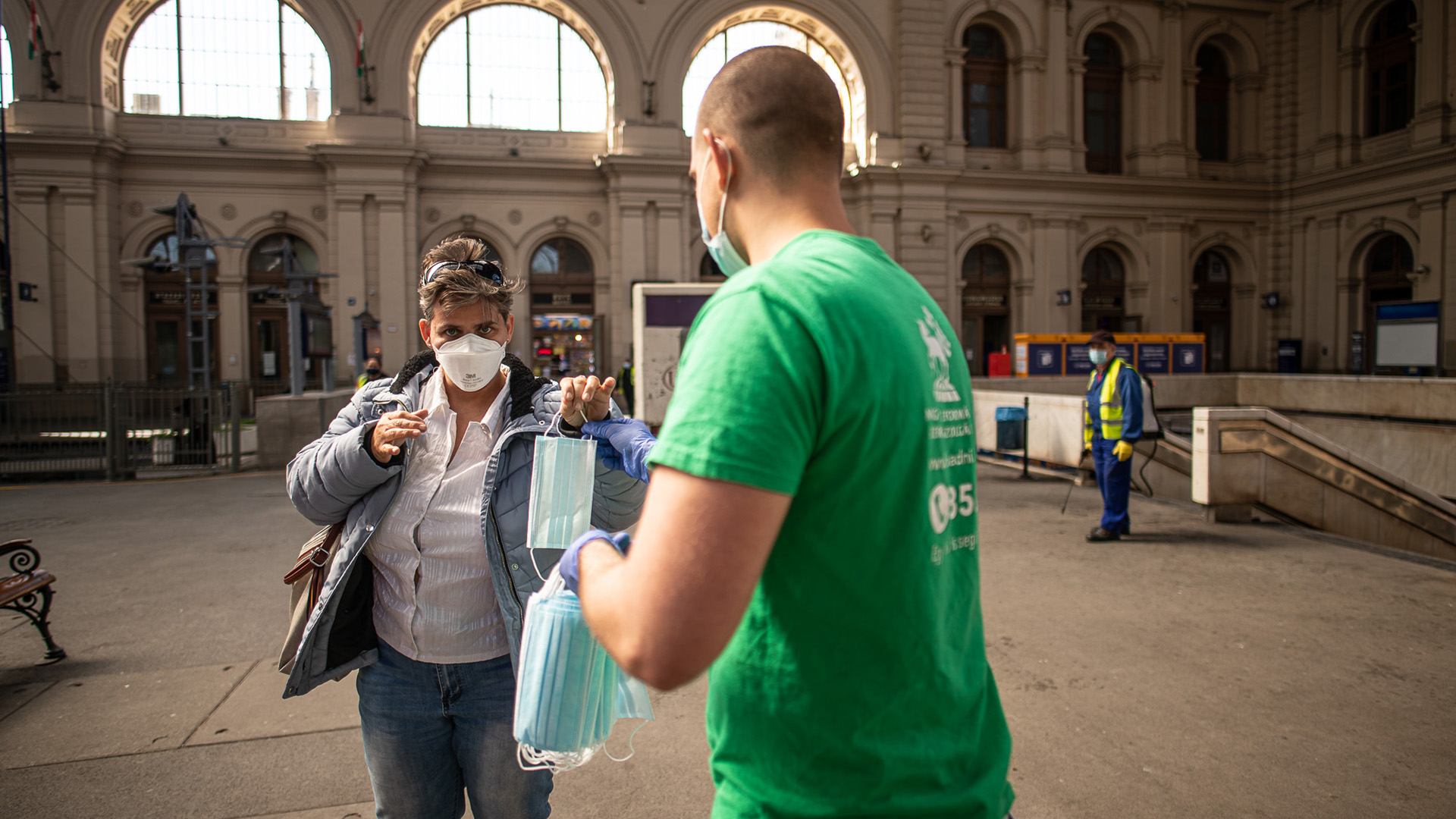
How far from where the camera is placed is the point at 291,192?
969 inches

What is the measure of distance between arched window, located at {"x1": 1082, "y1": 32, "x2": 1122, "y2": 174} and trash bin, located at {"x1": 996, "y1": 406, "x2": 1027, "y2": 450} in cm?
1988

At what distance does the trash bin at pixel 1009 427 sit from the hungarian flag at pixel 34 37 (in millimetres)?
26986

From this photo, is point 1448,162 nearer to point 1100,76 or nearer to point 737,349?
point 1100,76

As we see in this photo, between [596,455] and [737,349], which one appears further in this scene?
[596,455]

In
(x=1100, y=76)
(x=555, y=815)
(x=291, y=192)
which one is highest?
(x=1100, y=76)

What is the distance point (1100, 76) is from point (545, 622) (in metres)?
34.3

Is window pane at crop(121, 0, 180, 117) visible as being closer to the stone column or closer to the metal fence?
the metal fence

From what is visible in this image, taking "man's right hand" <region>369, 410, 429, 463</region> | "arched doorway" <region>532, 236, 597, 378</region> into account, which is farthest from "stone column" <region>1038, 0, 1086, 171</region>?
"man's right hand" <region>369, 410, 429, 463</region>

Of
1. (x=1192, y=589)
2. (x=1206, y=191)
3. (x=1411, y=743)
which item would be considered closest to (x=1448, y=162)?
(x=1206, y=191)

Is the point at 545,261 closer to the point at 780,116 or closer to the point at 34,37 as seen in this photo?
the point at 34,37

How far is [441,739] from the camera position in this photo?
8.02ft

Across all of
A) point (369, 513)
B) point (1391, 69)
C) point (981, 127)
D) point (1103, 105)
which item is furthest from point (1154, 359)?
point (369, 513)

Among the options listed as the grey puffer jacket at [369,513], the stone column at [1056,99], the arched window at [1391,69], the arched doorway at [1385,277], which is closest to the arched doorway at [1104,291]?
the stone column at [1056,99]

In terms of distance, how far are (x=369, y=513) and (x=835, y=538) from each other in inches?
70.1
